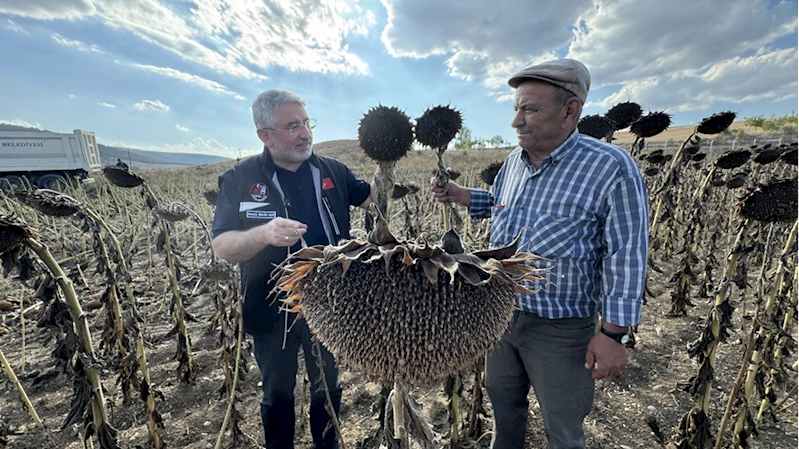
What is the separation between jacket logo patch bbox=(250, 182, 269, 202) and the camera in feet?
9.15

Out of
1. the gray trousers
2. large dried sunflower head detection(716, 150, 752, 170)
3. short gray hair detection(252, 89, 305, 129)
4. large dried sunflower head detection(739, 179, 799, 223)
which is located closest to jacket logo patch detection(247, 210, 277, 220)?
short gray hair detection(252, 89, 305, 129)

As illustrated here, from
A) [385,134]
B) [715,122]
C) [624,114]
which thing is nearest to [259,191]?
[385,134]

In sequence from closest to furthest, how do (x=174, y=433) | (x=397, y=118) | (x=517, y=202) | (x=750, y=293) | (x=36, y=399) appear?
(x=397, y=118) < (x=517, y=202) < (x=174, y=433) < (x=36, y=399) < (x=750, y=293)

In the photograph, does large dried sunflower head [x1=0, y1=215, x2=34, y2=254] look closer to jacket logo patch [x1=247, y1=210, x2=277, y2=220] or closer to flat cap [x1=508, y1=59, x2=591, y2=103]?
jacket logo patch [x1=247, y1=210, x2=277, y2=220]

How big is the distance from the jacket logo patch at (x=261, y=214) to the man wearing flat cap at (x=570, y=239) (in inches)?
50.9

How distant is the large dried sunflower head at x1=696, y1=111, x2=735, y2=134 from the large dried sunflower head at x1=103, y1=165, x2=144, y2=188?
245 inches

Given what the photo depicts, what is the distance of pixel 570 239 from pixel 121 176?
378cm

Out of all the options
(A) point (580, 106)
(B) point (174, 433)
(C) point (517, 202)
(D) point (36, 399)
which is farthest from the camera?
(D) point (36, 399)

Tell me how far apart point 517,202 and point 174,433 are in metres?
4.02

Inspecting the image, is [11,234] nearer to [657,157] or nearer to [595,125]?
[595,125]

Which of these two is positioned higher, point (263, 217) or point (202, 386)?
point (263, 217)

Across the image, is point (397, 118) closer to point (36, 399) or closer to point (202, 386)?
point (202, 386)

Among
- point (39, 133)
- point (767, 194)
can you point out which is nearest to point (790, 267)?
point (767, 194)

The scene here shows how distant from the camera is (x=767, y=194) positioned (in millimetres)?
2314
